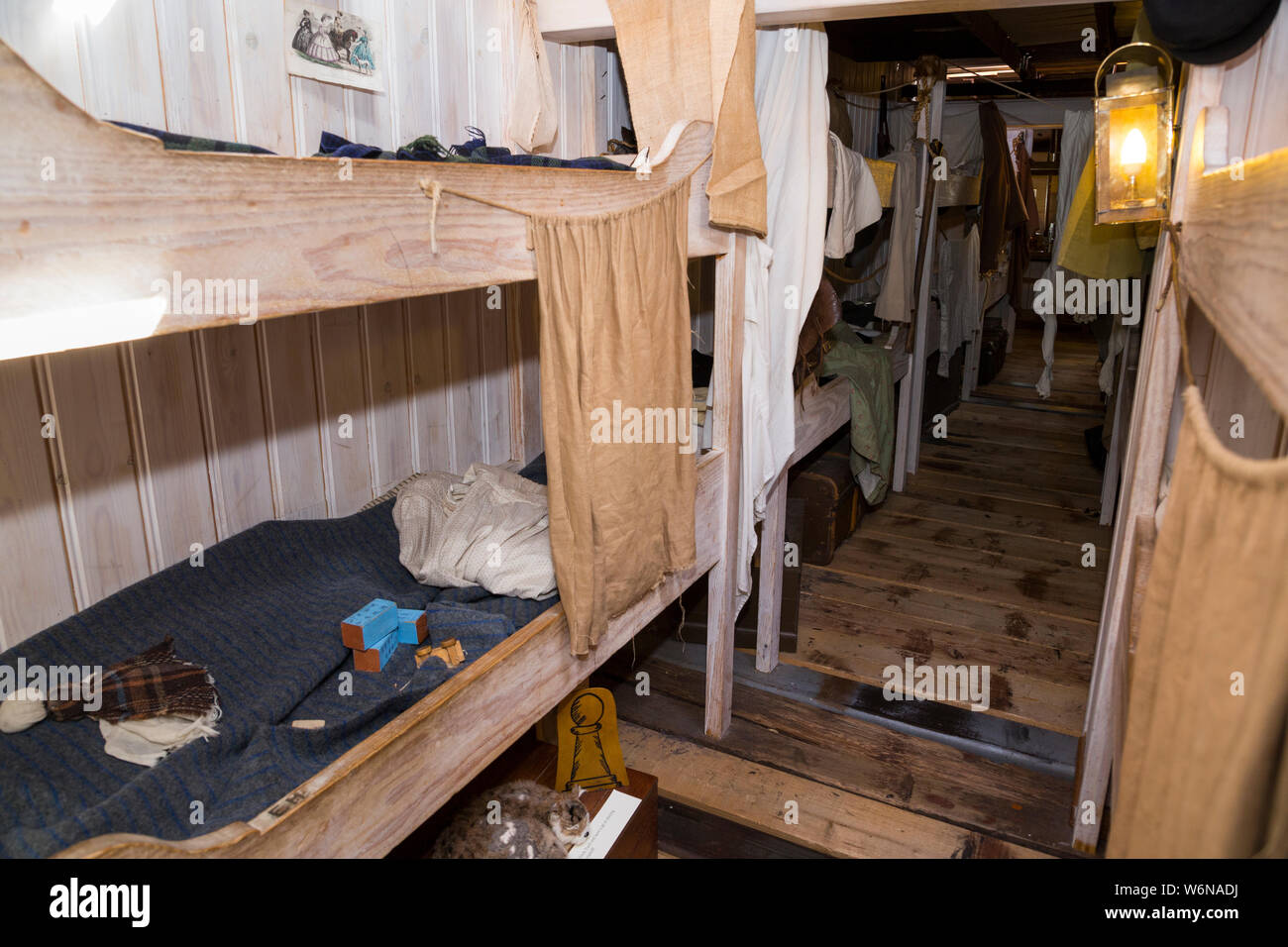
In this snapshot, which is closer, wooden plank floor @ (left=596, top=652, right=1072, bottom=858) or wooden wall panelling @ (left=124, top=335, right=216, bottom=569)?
wooden wall panelling @ (left=124, top=335, right=216, bottom=569)

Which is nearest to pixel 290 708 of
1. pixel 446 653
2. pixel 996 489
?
pixel 446 653

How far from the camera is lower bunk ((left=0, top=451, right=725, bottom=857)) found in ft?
4.00

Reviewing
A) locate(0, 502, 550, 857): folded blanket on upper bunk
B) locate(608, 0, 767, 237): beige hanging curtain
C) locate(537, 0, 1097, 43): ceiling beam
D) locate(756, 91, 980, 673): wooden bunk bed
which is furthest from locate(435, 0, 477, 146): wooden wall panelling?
locate(756, 91, 980, 673): wooden bunk bed

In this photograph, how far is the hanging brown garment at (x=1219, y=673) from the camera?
21.1 inches

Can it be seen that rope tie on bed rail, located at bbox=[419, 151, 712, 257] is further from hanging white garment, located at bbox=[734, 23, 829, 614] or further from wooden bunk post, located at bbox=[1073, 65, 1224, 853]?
wooden bunk post, located at bbox=[1073, 65, 1224, 853]

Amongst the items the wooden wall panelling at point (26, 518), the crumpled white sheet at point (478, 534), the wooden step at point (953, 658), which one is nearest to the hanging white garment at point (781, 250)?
the wooden step at point (953, 658)

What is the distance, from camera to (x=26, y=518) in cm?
161

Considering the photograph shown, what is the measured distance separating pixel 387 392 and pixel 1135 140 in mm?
2116

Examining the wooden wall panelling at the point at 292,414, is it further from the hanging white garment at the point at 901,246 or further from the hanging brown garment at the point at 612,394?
the hanging white garment at the point at 901,246

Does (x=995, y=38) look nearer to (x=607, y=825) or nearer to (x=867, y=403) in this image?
(x=867, y=403)

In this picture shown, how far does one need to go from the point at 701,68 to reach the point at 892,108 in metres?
3.30

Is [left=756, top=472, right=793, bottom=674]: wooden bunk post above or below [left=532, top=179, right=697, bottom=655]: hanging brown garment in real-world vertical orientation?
below

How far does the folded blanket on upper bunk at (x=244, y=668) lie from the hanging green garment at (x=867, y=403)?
2.59 m

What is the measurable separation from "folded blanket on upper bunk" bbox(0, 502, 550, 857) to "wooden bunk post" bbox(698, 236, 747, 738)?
3.22 ft
